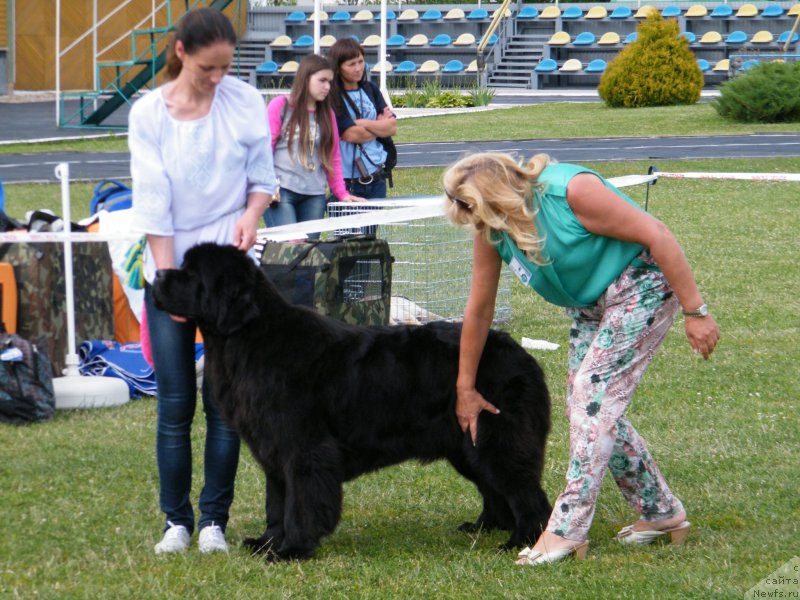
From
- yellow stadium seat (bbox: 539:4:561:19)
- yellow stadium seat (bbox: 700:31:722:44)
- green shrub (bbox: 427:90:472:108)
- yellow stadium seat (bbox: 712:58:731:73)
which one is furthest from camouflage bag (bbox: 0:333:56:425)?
yellow stadium seat (bbox: 539:4:561:19)

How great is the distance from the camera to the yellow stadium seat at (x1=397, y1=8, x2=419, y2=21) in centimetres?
4894

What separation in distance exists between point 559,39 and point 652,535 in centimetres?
4140

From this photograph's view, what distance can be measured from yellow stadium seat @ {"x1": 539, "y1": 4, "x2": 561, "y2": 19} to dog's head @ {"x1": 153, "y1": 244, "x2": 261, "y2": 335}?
147 feet

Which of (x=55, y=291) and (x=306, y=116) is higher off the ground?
(x=306, y=116)

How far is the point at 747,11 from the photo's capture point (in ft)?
144

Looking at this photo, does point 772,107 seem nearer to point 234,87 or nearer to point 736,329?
point 736,329

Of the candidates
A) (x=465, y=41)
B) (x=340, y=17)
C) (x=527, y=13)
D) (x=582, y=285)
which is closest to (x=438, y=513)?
(x=582, y=285)

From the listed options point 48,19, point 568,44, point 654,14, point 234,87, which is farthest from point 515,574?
point 568,44

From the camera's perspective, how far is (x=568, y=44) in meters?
43.9

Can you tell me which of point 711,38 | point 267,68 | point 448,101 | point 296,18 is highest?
point 296,18

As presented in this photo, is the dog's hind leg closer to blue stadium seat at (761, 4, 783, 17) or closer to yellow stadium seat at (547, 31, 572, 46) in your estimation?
yellow stadium seat at (547, 31, 572, 46)

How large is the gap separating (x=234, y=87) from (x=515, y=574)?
2144 mm

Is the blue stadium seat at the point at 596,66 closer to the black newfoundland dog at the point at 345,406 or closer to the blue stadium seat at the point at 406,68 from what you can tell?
the blue stadium seat at the point at 406,68

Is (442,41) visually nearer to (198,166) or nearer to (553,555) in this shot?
(198,166)
